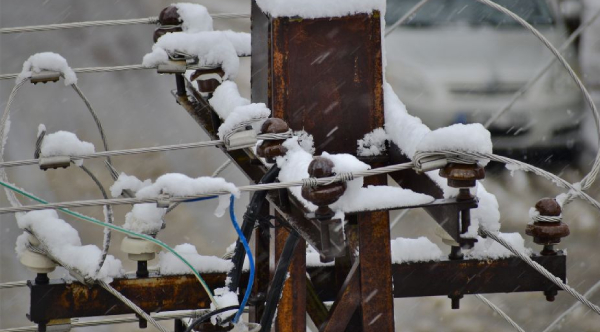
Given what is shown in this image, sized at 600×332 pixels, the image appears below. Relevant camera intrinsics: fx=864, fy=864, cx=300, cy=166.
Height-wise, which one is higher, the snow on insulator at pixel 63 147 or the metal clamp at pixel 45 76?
the metal clamp at pixel 45 76

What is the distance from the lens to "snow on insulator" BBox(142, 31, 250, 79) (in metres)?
2.71

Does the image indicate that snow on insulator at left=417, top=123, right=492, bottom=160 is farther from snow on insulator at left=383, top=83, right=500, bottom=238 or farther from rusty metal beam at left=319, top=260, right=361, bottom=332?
rusty metal beam at left=319, top=260, right=361, bottom=332

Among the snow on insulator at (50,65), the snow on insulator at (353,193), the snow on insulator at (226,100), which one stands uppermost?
the snow on insulator at (50,65)

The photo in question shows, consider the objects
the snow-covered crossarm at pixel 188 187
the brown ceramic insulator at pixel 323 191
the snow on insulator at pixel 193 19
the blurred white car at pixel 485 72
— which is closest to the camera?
the brown ceramic insulator at pixel 323 191

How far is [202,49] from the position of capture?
2707 millimetres

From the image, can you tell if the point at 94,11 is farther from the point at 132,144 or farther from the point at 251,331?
the point at 251,331

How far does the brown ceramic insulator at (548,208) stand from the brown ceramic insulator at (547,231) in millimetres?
28

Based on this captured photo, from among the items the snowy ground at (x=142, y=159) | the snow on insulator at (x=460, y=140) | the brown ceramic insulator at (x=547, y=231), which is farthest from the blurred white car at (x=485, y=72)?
the snow on insulator at (x=460, y=140)

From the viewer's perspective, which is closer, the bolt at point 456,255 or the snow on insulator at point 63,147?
the snow on insulator at point 63,147

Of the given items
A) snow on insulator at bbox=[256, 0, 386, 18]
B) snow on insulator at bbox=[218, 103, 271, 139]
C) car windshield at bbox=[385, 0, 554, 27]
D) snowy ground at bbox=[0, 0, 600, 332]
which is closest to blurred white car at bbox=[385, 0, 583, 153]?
car windshield at bbox=[385, 0, 554, 27]

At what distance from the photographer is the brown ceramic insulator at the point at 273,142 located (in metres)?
2.11

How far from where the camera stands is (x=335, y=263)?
2.51 meters

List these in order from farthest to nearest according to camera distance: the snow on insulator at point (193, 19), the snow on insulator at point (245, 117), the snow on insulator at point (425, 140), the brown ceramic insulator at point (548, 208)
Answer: the snow on insulator at point (193, 19), the brown ceramic insulator at point (548, 208), the snow on insulator at point (245, 117), the snow on insulator at point (425, 140)

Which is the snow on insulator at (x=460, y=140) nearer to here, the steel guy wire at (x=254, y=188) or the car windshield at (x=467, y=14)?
the steel guy wire at (x=254, y=188)
